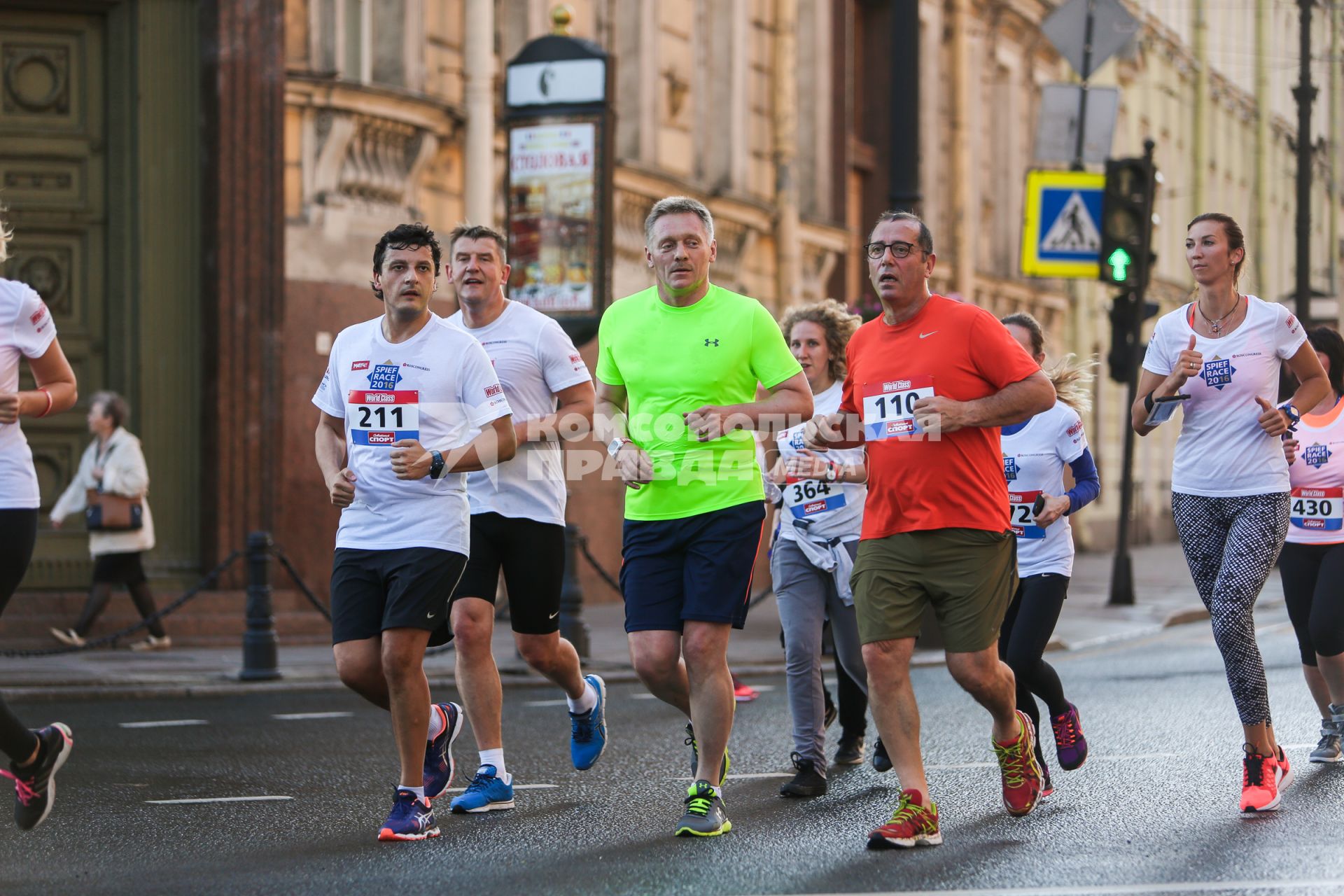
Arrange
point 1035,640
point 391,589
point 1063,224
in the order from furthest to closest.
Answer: point 1063,224 → point 1035,640 → point 391,589

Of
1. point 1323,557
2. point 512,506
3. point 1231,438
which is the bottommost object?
point 1323,557

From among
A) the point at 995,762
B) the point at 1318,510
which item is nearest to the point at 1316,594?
the point at 1318,510

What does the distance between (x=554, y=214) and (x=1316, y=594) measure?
8004 millimetres

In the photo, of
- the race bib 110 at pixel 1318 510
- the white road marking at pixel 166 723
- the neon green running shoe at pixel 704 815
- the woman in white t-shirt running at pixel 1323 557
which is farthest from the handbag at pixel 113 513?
the race bib 110 at pixel 1318 510

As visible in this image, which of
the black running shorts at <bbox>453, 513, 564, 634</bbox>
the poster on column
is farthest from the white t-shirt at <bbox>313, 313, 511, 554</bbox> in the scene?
the poster on column

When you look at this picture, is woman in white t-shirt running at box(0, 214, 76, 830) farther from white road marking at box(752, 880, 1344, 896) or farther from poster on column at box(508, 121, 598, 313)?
poster on column at box(508, 121, 598, 313)

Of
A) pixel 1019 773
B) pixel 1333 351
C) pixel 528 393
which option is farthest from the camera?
pixel 1333 351

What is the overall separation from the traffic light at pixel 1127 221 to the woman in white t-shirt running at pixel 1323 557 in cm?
927

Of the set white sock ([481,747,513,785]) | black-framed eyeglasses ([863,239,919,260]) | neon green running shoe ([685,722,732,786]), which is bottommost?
white sock ([481,747,513,785])

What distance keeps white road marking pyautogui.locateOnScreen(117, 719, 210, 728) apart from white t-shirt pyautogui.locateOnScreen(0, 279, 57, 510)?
12.9 feet

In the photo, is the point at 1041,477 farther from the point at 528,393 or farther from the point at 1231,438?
the point at 528,393

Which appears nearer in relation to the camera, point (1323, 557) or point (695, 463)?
point (695, 463)

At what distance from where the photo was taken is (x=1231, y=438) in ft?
23.4

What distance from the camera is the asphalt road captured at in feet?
18.6
